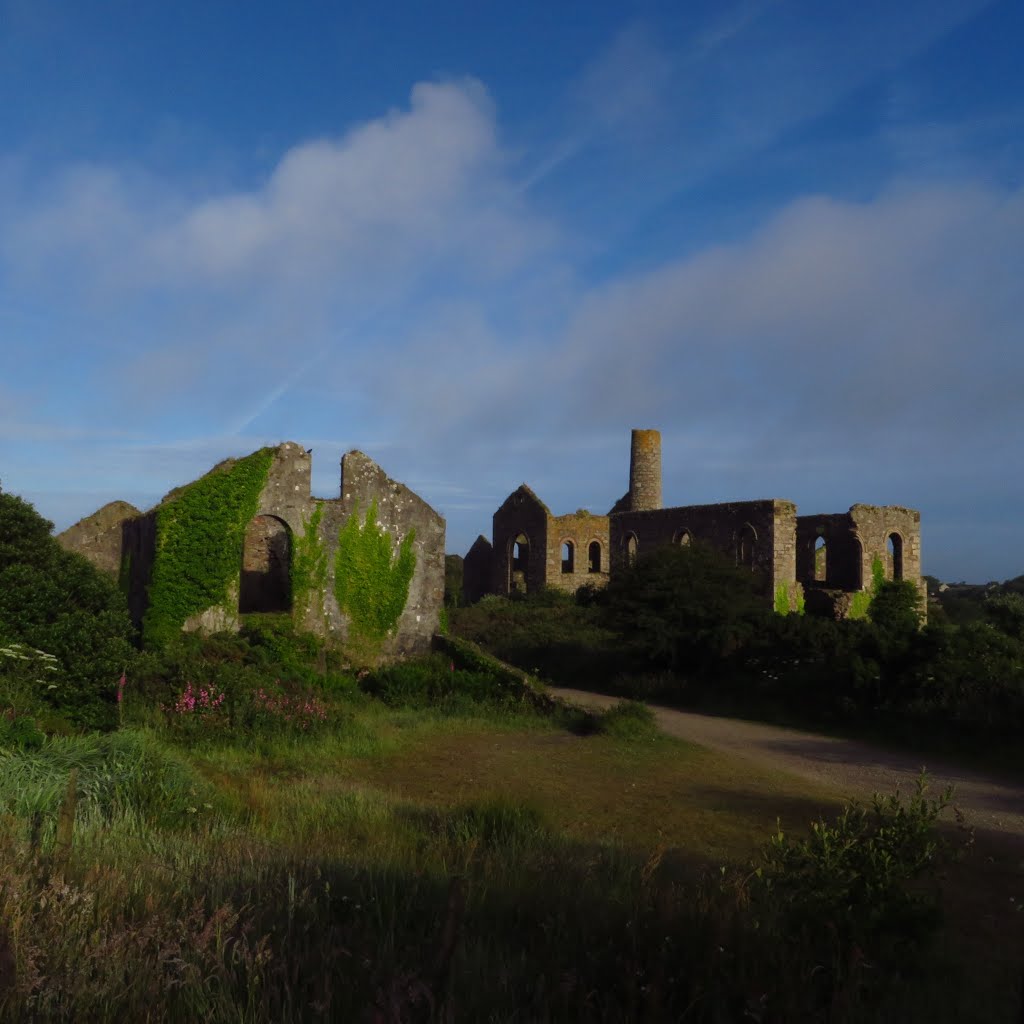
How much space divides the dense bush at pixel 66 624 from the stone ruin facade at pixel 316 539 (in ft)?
12.5

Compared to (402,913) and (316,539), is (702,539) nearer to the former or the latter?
(316,539)

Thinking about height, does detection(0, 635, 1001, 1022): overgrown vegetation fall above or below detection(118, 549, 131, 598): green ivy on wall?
below

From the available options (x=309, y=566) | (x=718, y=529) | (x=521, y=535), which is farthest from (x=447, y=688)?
(x=521, y=535)

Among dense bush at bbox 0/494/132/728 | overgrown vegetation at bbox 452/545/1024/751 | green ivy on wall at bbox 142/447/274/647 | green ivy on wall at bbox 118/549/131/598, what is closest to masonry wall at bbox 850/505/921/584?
overgrown vegetation at bbox 452/545/1024/751

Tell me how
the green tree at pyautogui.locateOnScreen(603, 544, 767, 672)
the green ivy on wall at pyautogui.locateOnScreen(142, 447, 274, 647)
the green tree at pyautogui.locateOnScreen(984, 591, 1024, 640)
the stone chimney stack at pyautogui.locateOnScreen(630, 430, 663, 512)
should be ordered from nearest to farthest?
the green ivy on wall at pyautogui.locateOnScreen(142, 447, 274, 647), the green tree at pyautogui.locateOnScreen(603, 544, 767, 672), the green tree at pyautogui.locateOnScreen(984, 591, 1024, 640), the stone chimney stack at pyautogui.locateOnScreen(630, 430, 663, 512)

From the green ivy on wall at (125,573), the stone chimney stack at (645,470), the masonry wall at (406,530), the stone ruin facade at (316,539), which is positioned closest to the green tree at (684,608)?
the masonry wall at (406,530)

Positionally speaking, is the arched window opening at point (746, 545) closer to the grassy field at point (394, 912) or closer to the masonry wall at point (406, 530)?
the masonry wall at point (406, 530)

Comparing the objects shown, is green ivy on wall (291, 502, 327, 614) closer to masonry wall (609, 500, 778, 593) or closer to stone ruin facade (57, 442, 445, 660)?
stone ruin facade (57, 442, 445, 660)

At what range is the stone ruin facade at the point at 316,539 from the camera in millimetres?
18906

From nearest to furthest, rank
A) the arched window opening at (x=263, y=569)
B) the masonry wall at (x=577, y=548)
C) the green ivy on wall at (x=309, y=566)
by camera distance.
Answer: the green ivy on wall at (x=309, y=566) < the arched window opening at (x=263, y=569) < the masonry wall at (x=577, y=548)

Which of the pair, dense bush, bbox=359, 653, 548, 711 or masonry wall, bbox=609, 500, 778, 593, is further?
masonry wall, bbox=609, 500, 778, 593

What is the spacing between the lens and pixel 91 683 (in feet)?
39.5

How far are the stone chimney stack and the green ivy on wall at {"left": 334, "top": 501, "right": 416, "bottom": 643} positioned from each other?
77.2 feet

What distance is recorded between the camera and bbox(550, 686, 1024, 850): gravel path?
10141 millimetres
